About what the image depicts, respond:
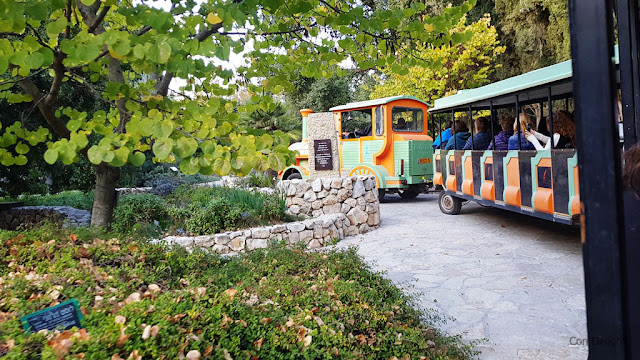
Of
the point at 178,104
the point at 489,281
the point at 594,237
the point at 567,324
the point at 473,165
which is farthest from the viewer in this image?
the point at 473,165

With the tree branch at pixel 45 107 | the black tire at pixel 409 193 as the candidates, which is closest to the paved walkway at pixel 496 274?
the black tire at pixel 409 193

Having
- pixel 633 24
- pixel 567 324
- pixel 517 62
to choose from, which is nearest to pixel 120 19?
pixel 633 24

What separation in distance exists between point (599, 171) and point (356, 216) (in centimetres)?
804

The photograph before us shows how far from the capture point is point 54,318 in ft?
6.27

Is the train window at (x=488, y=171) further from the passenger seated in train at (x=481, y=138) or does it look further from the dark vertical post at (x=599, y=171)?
the dark vertical post at (x=599, y=171)

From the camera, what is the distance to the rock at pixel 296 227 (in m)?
7.28

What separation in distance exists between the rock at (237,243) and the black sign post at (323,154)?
365 centimetres

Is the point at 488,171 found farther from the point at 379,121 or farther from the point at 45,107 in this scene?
the point at 45,107

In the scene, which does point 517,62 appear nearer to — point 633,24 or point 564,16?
point 564,16

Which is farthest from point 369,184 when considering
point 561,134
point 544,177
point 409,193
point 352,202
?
point 409,193

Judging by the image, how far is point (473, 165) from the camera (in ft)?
26.6

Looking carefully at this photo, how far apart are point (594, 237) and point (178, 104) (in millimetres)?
2624

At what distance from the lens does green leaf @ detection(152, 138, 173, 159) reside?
182cm

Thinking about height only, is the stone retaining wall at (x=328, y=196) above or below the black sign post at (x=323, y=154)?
below
